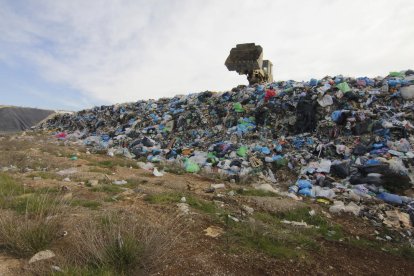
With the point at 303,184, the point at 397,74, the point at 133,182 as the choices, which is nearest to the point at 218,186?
the point at 133,182

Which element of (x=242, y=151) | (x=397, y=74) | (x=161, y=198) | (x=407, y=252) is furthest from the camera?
(x=397, y=74)

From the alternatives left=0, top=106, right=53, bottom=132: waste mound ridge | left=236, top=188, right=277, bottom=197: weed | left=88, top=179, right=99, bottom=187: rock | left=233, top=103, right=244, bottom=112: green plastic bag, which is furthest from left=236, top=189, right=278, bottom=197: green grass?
left=0, top=106, right=53, bottom=132: waste mound ridge

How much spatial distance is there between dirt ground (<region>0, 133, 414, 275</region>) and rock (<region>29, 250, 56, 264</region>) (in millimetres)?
53

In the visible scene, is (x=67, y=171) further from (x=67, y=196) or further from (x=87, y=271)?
(x=87, y=271)

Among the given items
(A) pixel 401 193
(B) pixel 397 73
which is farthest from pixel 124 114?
(A) pixel 401 193

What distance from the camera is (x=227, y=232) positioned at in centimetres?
330

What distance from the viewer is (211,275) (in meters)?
2.50

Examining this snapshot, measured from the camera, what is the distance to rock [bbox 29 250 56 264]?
2.47 meters

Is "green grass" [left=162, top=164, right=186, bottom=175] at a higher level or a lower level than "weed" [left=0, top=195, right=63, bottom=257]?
lower

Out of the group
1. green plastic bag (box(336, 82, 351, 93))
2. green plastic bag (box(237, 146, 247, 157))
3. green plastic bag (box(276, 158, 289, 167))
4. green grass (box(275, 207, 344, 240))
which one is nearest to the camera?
green grass (box(275, 207, 344, 240))

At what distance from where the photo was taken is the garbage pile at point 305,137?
17.6ft

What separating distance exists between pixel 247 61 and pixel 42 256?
33.5ft

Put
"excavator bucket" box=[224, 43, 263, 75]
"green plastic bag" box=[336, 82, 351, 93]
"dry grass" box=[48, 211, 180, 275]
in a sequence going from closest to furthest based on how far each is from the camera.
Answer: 1. "dry grass" box=[48, 211, 180, 275]
2. "green plastic bag" box=[336, 82, 351, 93]
3. "excavator bucket" box=[224, 43, 263, 75]

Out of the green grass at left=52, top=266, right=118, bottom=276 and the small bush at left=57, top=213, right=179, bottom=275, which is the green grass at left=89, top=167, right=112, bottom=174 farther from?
the green grass at left=52, top=266, right=118, bottom=276
